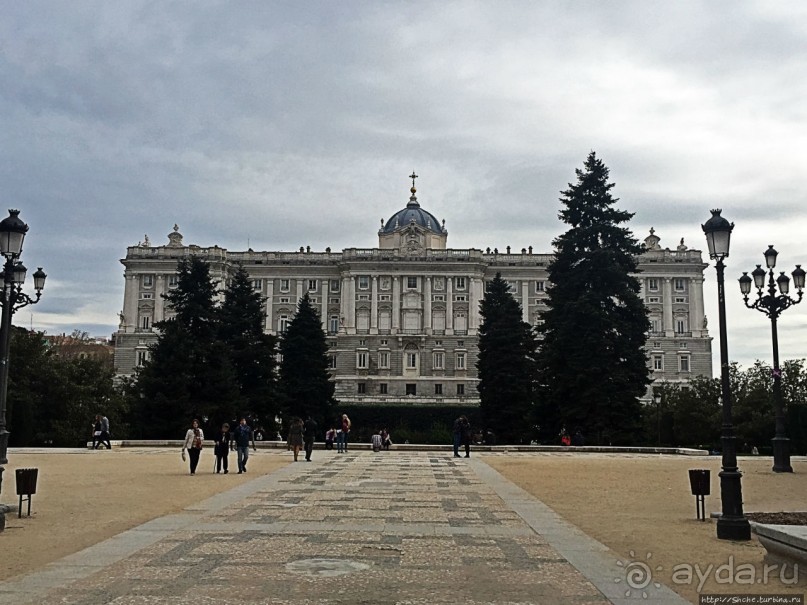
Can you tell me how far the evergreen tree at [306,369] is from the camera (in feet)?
210

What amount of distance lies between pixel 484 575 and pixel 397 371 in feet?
314

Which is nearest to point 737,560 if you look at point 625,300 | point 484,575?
point 484,575

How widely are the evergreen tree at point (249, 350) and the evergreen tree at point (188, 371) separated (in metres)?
3.94

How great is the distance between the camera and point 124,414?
5409 centimetres

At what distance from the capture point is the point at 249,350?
55.6 meters

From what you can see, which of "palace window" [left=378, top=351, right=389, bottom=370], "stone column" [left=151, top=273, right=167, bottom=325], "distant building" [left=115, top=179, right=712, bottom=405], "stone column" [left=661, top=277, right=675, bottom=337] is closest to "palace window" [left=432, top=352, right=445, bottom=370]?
"distant building" [left=115, top=179, right=712, bottom=405]

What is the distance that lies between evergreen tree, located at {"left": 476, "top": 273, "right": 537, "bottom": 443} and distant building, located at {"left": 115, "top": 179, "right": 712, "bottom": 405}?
39.2 metres

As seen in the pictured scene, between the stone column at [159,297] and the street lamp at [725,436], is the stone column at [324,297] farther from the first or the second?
the street lamp at [725,436]

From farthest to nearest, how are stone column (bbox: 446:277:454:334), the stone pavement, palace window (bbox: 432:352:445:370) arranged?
stone column (bbox: 446:277:454:334) < palace window (bbox: 432:352:445:370) < the stone pavement

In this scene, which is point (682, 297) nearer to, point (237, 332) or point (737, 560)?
point (237, 332)

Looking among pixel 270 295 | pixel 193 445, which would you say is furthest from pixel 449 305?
pixel 193 445

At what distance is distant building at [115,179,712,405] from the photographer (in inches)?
4124

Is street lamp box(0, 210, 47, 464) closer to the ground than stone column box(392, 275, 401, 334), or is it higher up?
closer to the ground

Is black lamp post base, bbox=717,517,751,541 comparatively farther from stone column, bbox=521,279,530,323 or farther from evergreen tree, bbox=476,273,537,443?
stone column, bbox=521,279,530,323
